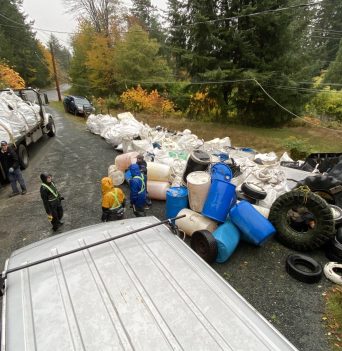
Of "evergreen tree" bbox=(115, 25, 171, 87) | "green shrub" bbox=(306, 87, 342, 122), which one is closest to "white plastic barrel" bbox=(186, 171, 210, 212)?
"evergreen tree" bbox=(115, 25, 171, 87)

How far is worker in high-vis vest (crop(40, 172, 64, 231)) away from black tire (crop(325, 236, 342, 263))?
5.47 meters

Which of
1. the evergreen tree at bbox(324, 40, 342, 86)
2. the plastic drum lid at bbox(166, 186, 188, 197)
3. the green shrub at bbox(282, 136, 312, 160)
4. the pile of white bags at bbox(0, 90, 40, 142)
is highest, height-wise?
the evergreen tree at bbox(324, 40, 342, 86)

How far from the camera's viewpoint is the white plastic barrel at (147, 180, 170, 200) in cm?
701

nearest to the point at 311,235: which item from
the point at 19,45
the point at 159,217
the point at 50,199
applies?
the point at 159,217

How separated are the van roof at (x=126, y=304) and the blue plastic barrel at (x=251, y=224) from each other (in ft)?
9.60

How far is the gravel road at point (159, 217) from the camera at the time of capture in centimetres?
370

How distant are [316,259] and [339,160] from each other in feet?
13.1

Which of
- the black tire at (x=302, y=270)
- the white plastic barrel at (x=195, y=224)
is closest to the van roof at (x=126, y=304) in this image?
the white plastic barrel at (x=195, y=224)

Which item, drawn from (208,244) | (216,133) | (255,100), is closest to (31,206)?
(208,244)

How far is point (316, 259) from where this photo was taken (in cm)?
491

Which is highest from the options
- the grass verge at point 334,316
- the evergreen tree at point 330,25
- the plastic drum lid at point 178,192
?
the evergreen tree at point 330,25

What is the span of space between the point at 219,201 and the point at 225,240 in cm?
78

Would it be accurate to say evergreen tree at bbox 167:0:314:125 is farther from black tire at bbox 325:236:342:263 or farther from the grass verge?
the grass verge

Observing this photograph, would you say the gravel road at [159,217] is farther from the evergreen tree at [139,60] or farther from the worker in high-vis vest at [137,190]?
the evergreen tree at [139,60]
